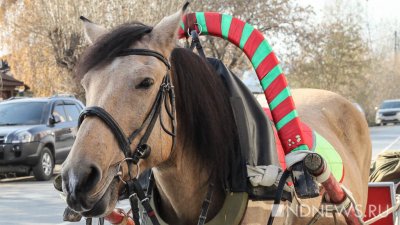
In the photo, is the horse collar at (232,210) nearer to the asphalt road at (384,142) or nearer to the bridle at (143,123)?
the bridle at (143,123)

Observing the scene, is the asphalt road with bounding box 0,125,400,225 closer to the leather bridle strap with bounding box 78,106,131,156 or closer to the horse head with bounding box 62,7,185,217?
the horse head with bounding box 62,7,185,217

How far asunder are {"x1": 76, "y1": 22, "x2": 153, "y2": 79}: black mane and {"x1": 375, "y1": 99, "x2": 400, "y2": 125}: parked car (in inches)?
1776

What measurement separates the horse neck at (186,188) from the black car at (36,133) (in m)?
11.8

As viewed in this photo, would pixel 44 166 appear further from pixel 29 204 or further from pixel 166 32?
pixel 166 32

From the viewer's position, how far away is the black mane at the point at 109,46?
3.16 m

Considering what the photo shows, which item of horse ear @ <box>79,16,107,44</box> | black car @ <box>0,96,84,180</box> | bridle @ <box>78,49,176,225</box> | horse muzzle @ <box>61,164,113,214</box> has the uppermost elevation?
horse ear @ <box>79,16,107,44</box>

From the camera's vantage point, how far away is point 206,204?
11.5ft

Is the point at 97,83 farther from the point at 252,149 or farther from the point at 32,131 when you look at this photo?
the point at 32,131

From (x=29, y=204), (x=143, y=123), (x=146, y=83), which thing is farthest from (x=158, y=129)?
(x=29, y=204)

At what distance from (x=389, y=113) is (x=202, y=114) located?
4505 cm

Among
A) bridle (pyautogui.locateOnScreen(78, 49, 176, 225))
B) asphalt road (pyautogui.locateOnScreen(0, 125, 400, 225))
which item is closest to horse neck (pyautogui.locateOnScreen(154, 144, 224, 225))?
bridle (pyautogui.locateOnScreen(78, 49, 176, 225))

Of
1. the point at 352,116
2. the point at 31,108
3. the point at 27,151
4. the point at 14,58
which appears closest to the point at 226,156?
the point at 352,116

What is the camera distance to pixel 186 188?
11.6 ft

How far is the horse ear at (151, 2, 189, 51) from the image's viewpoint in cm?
328
